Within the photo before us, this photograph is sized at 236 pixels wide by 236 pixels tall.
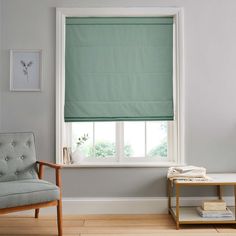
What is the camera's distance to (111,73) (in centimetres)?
376

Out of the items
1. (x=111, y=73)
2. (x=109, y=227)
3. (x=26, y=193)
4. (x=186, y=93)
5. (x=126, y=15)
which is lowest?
(x=109, y=227)

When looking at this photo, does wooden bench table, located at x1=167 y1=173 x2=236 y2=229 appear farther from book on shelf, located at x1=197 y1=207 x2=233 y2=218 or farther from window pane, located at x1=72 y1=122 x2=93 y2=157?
window pane, located at x1=72 y1=122 x2=93 y2=157

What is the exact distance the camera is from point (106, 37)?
12.3 feet

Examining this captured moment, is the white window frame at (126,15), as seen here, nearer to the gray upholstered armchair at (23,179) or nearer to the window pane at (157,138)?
the window pane at (157,138)

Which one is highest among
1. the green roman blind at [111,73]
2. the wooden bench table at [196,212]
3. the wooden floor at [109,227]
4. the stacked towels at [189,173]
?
the green roman blind at [111,73]

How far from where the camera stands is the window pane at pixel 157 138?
155 inches

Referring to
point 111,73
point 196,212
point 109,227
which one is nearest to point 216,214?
point 196,212

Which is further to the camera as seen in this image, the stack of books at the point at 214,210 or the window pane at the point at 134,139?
the window pane at the point at 134,139

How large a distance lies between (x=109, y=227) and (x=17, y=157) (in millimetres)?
1094

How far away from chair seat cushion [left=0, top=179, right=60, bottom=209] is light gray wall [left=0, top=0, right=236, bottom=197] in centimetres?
79

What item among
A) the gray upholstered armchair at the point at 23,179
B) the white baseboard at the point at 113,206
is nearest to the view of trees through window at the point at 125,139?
the white baseboard at the point at 113,206

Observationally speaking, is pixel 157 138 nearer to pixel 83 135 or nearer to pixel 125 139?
pixel 125 139

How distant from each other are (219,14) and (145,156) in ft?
5.64

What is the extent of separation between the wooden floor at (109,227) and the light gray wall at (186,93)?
0.29 metres
